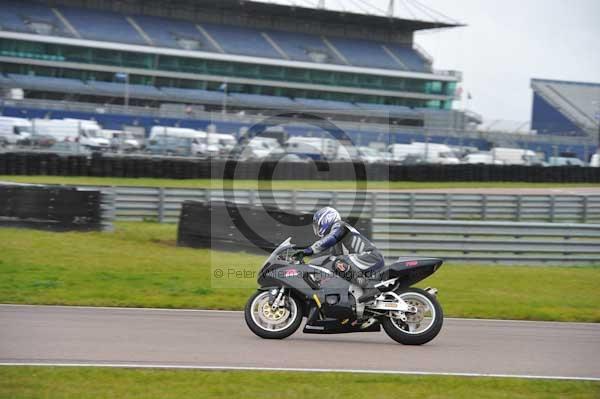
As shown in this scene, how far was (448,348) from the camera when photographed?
8672mm

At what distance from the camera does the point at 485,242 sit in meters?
17.4

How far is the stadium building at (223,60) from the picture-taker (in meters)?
58.1

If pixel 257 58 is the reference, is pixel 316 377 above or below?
below

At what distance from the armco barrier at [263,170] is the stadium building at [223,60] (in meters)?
10.1

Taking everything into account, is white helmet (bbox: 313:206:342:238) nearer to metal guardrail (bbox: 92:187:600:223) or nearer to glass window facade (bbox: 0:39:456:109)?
metal guardrail (bbox: 92:187:600:223)

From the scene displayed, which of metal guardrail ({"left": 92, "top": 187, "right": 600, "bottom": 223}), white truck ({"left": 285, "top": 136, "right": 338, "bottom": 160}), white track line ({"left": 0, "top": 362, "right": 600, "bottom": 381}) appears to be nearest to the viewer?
white track line ({"left": 0, "top": 362, "right": 600, "bottom": 381})

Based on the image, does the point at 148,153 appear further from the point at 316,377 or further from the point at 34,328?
the point at 316,377

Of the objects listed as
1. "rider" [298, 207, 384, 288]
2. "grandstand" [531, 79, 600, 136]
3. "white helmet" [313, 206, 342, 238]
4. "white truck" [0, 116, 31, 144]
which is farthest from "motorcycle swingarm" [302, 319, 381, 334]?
"grandstand" [531, 79, 600, 136]

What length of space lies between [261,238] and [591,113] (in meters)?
50.6

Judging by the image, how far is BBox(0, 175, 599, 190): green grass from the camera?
29125 millimetres

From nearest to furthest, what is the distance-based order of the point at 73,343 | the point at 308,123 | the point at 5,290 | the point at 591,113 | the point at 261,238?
the point at 73,343
the point at 5,290
the point at 261,238
the point at 308,123
the point at 591,113

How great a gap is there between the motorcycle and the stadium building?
39131mm

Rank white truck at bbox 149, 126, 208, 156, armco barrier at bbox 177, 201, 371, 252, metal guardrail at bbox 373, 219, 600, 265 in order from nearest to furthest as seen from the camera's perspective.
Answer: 1. armco barrier at bbox 177, 201, 371, 252
2. metal guardrail at bbox 373, 219, 600, 265
3. white truck at bbox 149, 126, 208, 156

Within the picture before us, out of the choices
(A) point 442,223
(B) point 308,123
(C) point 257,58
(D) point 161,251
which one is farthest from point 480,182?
(C) point 257,58
